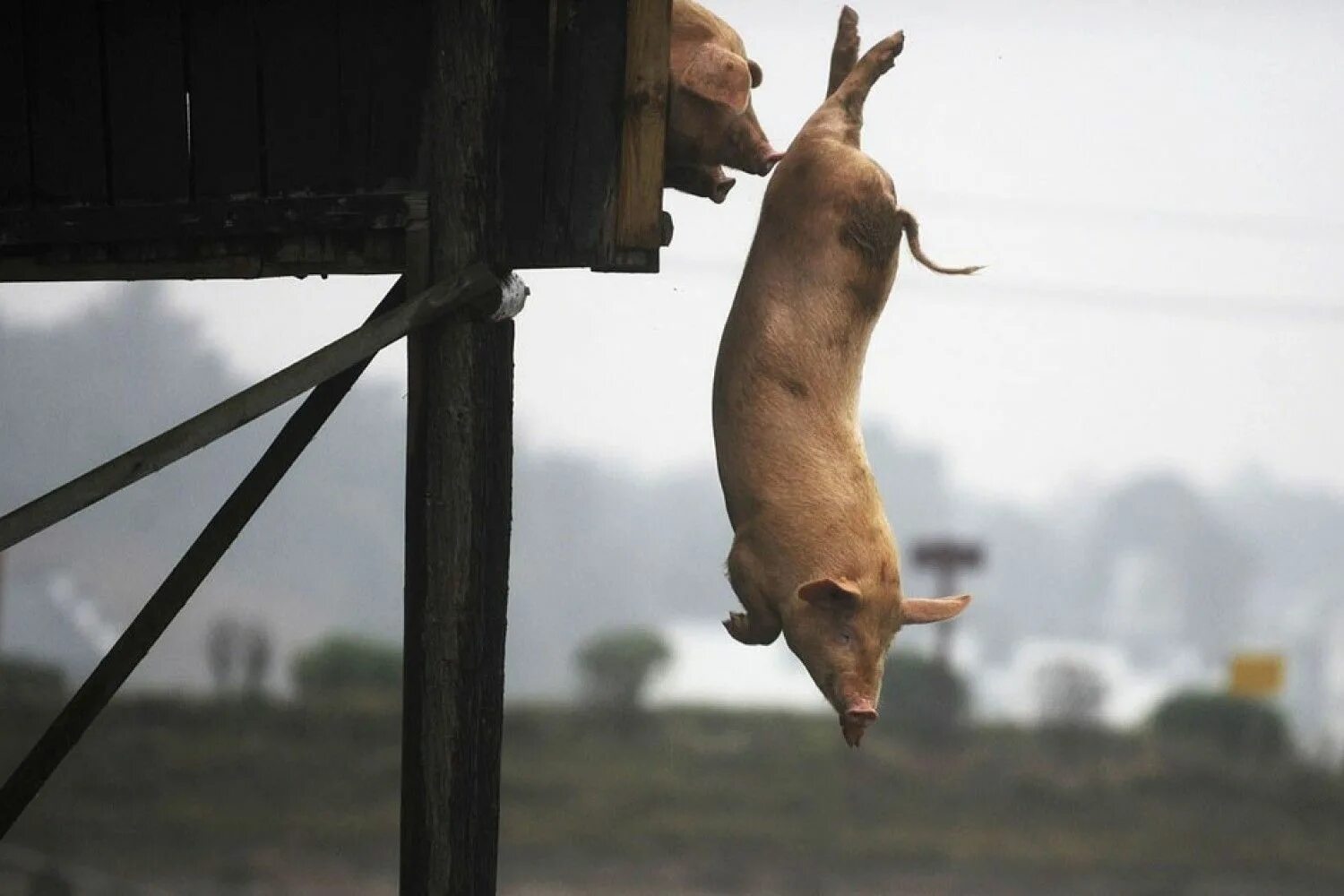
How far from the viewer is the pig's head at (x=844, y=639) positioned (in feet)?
13.2

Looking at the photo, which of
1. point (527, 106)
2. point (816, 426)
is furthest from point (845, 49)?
point (816, 426)

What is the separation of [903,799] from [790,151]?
15545 mm

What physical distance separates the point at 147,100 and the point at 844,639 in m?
2.16

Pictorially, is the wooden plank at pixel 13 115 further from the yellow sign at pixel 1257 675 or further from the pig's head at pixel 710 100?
the yellow sign at pixel 1257 675

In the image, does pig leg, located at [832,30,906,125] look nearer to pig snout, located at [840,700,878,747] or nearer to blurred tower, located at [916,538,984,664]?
pig snout, located at [840,700,878,747]

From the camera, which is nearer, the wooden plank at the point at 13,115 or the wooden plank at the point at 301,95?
the wooden plank at the point at 301,95

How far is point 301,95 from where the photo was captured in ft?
14.7

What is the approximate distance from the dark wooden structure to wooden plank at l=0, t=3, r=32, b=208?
0.27 metres

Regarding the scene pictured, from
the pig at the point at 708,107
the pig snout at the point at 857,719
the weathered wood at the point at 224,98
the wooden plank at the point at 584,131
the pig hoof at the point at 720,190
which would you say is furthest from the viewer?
the pig hoof at the point at 720,190

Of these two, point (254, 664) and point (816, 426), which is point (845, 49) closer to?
point (816, 426)

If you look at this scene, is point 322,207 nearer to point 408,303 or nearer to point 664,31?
point 408,303

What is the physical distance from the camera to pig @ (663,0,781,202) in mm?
4395

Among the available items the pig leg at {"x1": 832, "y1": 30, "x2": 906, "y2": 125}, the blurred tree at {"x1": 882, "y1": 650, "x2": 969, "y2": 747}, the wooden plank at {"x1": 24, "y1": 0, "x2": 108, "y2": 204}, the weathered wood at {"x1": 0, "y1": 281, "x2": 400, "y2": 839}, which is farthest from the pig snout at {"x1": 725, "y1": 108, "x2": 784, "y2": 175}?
the blurred tree at {"x1": 882, "y1": 650, "x2": 969, "y2": 747}

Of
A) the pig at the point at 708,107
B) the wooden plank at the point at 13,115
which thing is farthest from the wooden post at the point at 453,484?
the wooden plank at the point at 13,115
